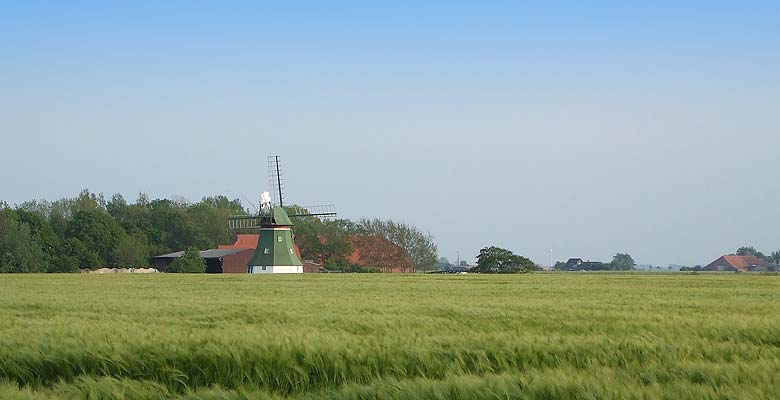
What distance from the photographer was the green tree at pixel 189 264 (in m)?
96.6

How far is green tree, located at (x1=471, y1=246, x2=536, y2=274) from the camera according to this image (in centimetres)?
9725

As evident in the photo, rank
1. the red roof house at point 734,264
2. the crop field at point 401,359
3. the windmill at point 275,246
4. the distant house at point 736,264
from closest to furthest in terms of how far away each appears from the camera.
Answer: the crop field at point 401,359
the windmill at point 275,246
the distant house at point 736,264
the red roof house at point 734,264

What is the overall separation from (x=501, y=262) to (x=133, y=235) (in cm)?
5124

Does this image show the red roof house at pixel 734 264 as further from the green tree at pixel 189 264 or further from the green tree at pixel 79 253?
the green tree at pixel 79 253

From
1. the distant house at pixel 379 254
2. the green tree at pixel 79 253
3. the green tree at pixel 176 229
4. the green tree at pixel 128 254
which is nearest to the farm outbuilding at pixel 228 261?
the green tree at pixel 128 254

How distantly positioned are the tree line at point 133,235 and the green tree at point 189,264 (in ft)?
50.5

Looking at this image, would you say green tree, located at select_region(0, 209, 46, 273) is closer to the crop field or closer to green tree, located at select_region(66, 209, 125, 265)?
green tree, located at select_region(66, 209, 125, 265)

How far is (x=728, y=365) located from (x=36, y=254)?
10353 centimetres

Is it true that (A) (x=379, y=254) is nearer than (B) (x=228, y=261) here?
No

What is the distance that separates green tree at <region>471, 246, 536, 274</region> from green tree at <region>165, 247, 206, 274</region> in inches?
1226

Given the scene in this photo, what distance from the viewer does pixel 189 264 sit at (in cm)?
9700

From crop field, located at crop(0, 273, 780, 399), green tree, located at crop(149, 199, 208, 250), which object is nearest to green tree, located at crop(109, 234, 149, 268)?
green tree, located at crop(149, 199, 208, 250)

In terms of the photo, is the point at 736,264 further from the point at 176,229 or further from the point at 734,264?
the point at 176,229

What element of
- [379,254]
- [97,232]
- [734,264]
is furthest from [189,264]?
[734,264]
